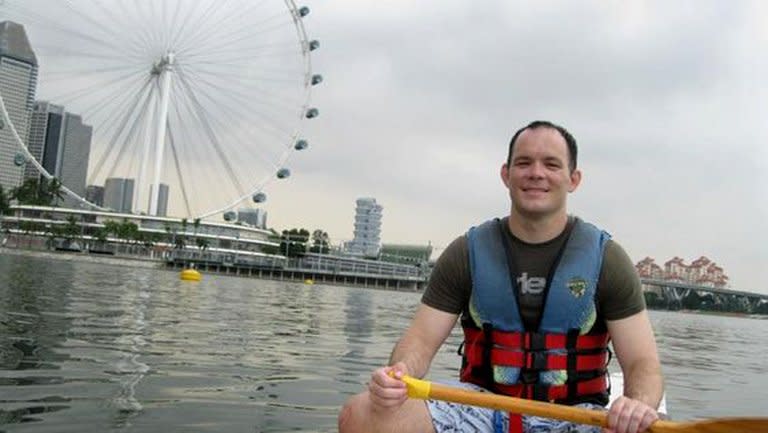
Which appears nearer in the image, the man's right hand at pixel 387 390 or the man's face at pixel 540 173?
the man's right hand at pixel 387 390

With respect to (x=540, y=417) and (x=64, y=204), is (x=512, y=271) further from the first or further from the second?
(x=64, y=204)

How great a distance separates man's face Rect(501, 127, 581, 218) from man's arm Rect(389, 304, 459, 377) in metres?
0.72

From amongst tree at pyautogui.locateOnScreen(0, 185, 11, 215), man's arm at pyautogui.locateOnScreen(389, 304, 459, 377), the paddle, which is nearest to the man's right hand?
the paddle

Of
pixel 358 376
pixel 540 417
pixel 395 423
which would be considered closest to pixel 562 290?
pixel 540 417

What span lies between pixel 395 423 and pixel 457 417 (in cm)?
40

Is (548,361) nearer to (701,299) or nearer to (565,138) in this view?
(565,138)

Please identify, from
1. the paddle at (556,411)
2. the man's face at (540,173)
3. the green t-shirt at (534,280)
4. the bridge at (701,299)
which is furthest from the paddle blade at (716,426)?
the bridge at (701,299)

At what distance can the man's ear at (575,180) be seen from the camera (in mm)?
3971

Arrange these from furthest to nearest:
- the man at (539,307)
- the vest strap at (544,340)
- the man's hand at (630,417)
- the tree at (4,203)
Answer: the tree at (4,203), the vest strap at (544,340), the man at (539,307), the man's hand at (630,417)

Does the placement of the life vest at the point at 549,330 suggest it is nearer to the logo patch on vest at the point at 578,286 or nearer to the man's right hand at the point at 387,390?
the logo patch on vest at the point at 578,286

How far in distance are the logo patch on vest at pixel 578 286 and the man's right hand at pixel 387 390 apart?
1.01m

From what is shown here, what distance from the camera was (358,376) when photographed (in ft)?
32.8

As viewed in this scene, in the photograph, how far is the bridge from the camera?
13350 centimetres

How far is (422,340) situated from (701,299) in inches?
6013
